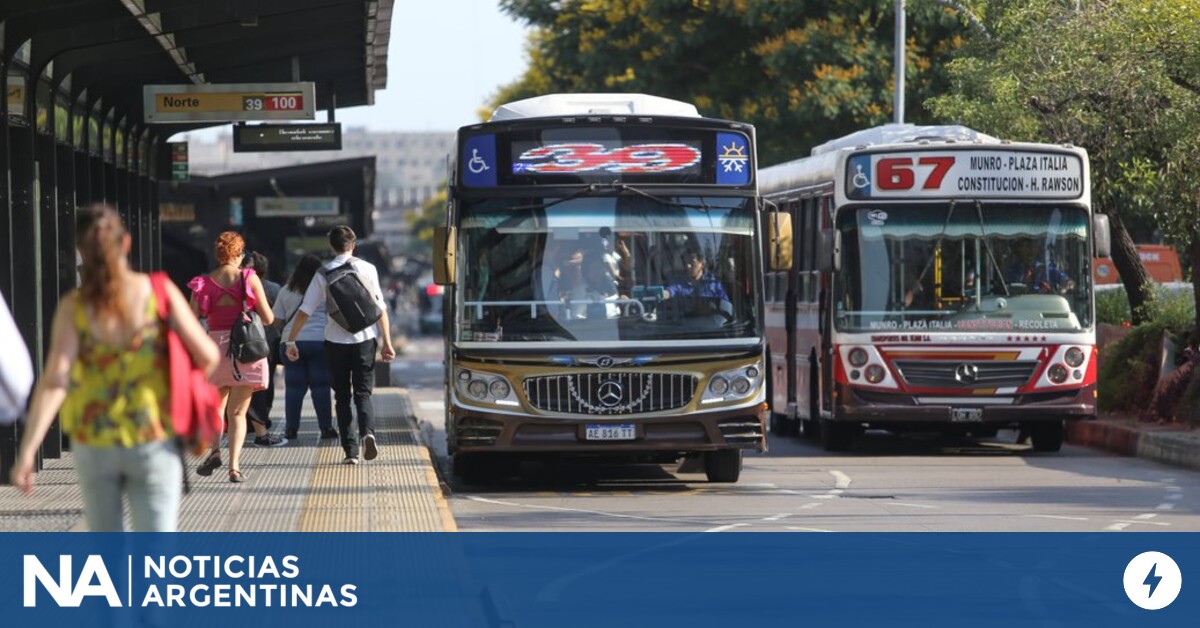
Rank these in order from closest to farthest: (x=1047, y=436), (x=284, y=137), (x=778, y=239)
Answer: (x=778, y=239), (x=1047, y=436), (x=284, y=137)

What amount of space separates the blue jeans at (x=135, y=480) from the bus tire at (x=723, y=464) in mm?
A: 9576

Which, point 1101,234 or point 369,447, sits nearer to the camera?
point 369,447

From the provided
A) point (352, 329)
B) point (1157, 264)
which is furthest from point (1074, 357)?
point (1157, 264)

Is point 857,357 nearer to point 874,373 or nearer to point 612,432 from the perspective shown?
point 874,373

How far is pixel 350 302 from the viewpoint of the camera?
53.4 ft

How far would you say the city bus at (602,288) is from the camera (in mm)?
16297

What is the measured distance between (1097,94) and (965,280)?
440 centimetres

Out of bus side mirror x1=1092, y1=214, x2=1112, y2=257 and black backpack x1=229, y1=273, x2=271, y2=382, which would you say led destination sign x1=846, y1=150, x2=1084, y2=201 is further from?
black backpack x1=229, y1=273, x2=271, y2=382

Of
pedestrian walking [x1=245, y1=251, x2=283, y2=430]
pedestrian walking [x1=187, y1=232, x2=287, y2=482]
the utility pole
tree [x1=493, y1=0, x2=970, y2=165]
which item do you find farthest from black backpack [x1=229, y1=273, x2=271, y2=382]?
tree [x1=493, y1=0, x2=970, y2=165]

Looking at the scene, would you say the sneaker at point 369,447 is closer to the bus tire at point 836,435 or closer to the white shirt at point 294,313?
the white shirt at point 294,313

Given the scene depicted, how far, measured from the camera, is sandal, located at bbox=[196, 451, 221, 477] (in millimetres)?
15573
